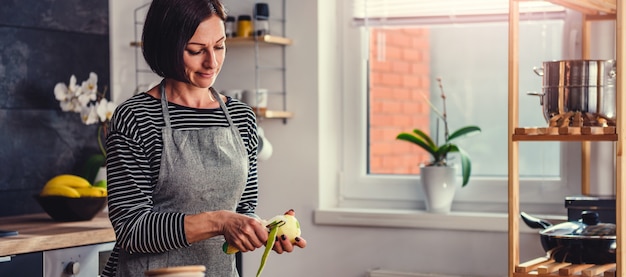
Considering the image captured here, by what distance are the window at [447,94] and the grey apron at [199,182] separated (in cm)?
144

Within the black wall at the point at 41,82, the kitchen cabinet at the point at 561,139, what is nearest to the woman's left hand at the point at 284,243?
the kitchen cabinet at the point at 561,139

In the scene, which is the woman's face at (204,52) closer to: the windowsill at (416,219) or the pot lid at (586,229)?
the pot lid at (586,229)

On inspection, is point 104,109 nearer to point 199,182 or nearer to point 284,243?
point 199,182

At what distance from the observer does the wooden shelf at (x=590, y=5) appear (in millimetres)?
2625

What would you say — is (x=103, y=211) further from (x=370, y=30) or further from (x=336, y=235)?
(x=370, y=30)

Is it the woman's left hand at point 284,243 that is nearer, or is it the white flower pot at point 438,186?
the woman's left hand at point 284,243

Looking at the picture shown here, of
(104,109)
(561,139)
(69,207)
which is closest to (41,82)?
(104,109)

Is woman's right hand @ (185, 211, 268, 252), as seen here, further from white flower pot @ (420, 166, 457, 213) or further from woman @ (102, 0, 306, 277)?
white flower pot @ (420, 166, 457, 213)

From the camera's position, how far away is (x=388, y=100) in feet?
11.6

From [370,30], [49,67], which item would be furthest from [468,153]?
[49,67]

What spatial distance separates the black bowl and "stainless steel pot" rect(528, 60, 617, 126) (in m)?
1.52

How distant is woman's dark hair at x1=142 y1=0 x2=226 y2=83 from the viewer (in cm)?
194

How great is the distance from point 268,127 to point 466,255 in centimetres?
88

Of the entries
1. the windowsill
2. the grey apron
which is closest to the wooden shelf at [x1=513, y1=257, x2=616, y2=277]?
the windowsill
